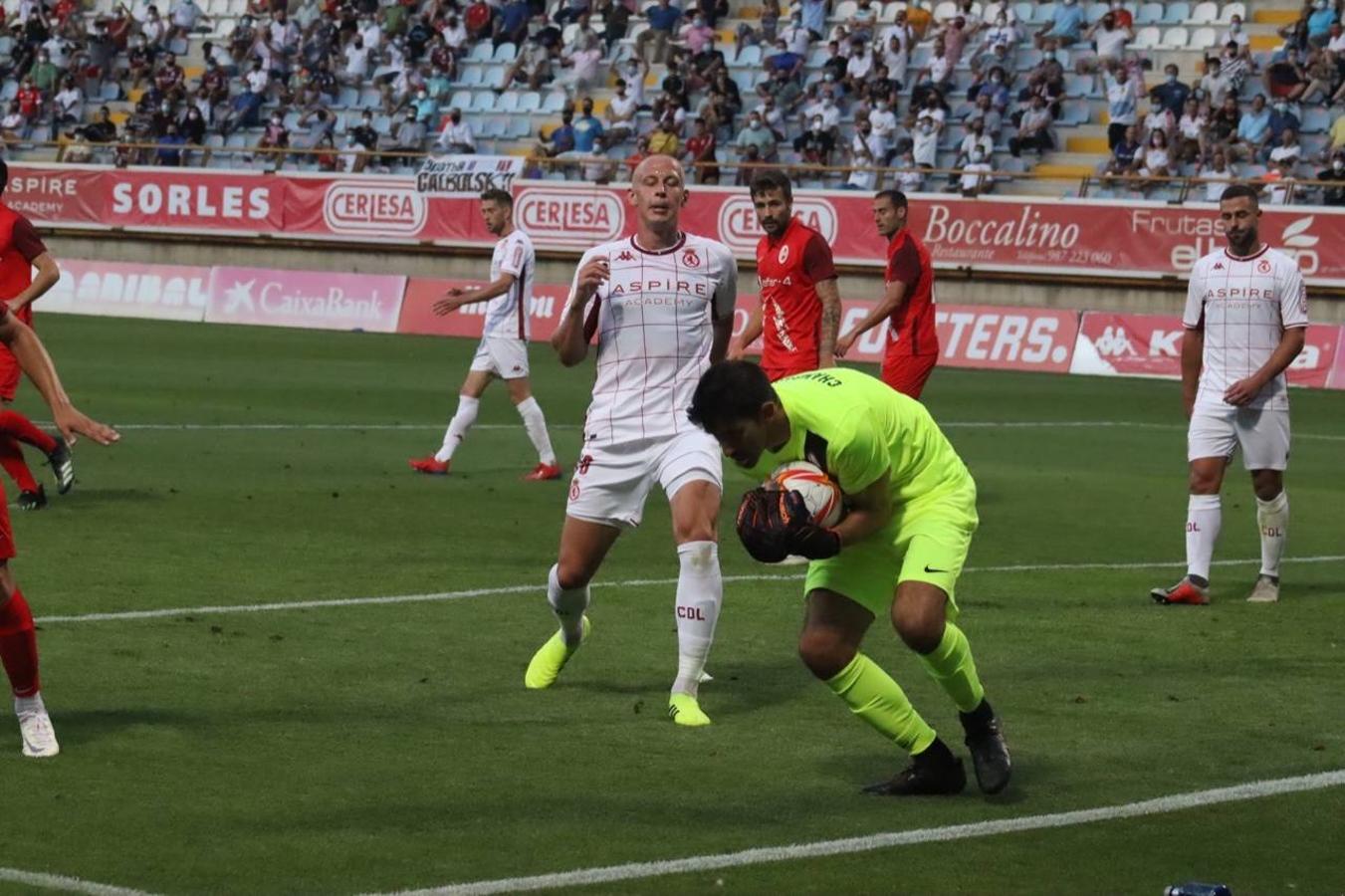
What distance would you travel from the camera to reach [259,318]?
37.5 metres

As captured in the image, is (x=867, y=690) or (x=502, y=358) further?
(x=502, y=358)

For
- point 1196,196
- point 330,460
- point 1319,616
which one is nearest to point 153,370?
point 330,460

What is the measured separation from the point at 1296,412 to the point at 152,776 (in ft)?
68.6

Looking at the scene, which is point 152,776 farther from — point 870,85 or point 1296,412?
point 870,85

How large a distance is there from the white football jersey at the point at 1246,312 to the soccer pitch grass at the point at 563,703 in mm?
1235

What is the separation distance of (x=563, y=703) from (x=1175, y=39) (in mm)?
30347

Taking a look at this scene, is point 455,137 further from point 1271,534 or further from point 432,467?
point 1271,534

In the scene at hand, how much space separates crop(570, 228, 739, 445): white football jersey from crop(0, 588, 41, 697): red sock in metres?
2.63

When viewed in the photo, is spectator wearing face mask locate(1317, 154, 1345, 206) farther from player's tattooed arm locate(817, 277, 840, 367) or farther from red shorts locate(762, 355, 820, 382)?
player's tattooed arm locate(817, 277, 840, 367)

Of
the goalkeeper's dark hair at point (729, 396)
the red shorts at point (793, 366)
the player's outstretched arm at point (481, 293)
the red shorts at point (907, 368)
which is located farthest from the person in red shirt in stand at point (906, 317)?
the goalkeeper's dark hair at point (729, 396)

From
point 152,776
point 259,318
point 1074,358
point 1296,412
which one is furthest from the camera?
point 259,318

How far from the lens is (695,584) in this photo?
914 cm

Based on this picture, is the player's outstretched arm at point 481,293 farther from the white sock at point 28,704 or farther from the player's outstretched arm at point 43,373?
the white sock at point 28,704

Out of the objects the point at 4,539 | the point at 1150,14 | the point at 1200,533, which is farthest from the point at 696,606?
the point at 1150,14
